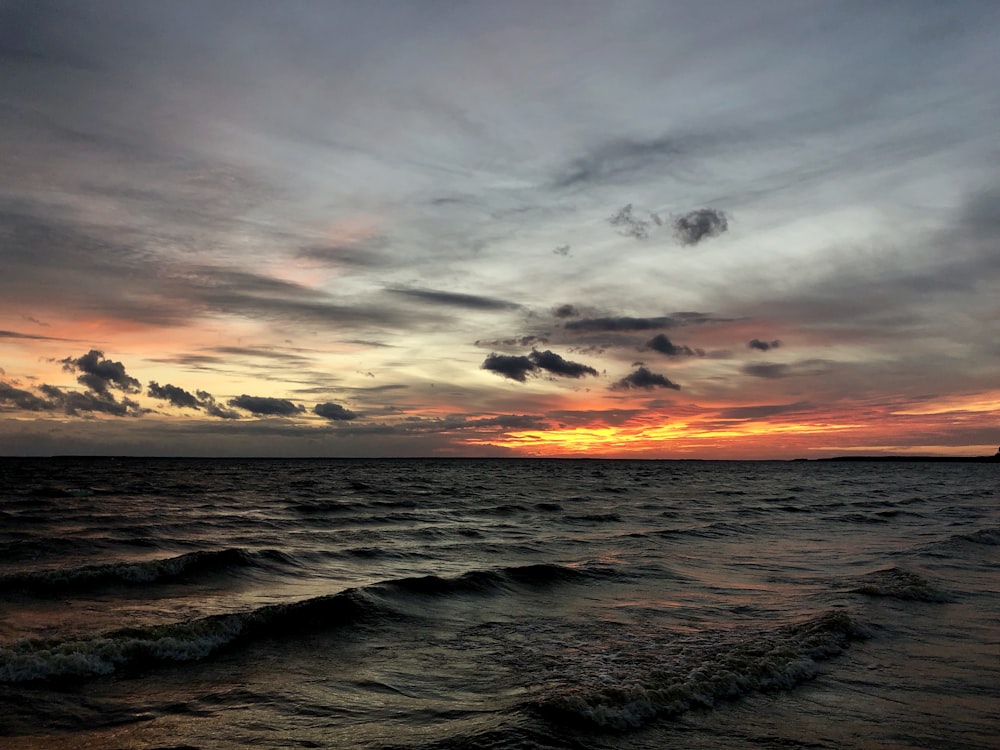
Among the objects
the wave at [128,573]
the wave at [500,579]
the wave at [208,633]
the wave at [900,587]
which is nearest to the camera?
the wave at [208,633]

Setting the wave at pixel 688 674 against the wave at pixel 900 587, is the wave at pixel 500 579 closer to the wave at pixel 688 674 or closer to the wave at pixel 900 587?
the wave at pixel 900 587

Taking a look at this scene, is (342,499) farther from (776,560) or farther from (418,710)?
(418,710)

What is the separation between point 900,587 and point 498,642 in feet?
40.0

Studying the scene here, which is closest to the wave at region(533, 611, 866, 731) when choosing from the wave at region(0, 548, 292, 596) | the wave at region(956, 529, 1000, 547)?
the wave at region(0, 548, 292, 596)

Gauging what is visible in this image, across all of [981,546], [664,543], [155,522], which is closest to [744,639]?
[664,543]

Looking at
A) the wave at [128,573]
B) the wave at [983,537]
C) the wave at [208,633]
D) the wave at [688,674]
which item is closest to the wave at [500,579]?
the wave at [208,633]

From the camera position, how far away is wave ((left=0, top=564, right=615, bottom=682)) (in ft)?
38.9

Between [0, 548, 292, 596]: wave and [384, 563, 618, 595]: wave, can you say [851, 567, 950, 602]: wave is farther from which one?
[0, 548, 292, 596]: wave

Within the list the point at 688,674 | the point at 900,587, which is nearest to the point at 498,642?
the point at 688,674

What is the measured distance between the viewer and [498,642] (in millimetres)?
14328

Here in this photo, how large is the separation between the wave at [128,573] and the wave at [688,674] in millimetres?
14946

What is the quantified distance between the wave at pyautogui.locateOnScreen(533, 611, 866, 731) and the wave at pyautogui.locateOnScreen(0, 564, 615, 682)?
22.4 ft

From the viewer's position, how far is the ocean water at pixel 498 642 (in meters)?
9.44

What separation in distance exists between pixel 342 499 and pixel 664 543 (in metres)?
33.6
